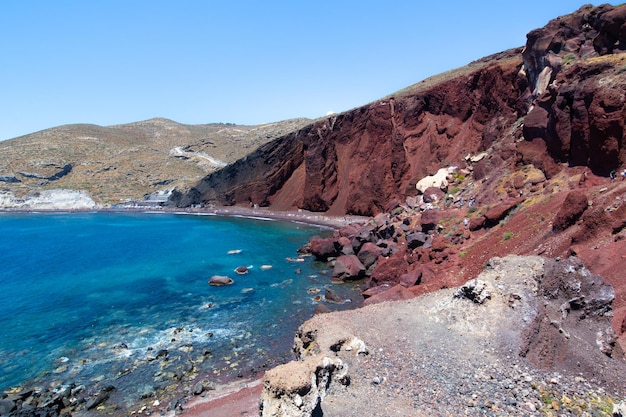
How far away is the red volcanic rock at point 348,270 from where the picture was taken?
3503 cm

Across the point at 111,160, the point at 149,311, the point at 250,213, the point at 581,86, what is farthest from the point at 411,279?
the point at 111,160

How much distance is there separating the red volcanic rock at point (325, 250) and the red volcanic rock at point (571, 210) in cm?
2415

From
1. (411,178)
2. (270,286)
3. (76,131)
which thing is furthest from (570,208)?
(76,131)

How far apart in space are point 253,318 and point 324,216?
4306 centimetres

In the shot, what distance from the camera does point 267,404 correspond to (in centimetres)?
980

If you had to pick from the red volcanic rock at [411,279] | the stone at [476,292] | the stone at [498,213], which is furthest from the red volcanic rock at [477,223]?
the stone at [476,292]

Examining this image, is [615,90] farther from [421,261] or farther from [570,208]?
[421,261]

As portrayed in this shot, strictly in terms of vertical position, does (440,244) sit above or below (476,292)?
below

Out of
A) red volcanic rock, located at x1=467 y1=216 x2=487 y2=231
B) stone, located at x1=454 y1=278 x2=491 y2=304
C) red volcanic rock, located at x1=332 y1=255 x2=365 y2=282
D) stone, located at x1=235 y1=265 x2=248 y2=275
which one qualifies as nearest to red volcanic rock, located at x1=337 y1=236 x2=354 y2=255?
red volcanic rock, located at x1=332 y1=255 x2=365 y2=282

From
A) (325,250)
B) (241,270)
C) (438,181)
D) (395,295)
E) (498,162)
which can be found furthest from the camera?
(438,181)

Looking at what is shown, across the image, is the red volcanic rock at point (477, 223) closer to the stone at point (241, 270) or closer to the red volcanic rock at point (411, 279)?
the red volcanic rock at point (411, 279)

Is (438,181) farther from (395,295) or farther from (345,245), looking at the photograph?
(395,295)

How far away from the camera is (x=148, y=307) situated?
3056 centimetres

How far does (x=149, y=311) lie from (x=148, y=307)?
0.98 metres
